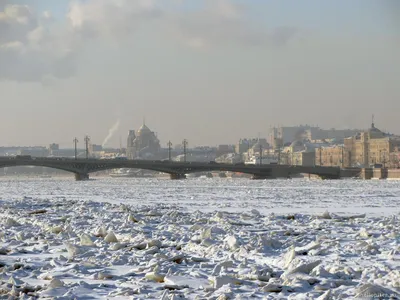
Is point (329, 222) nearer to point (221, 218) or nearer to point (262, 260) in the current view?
point (221, 218)

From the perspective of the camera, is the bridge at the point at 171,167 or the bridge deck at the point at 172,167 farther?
the bridge deck at the point at 172,167

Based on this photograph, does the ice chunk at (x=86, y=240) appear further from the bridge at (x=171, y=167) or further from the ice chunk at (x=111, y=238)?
the bridge at (x=171, y=167)

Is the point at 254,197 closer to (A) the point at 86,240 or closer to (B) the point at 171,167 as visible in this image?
(A) the point at 86,240

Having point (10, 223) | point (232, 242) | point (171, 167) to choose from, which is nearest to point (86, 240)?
point (232, 242)

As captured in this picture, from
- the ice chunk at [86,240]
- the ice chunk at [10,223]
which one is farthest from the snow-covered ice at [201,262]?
the ice chunk at [10,223]

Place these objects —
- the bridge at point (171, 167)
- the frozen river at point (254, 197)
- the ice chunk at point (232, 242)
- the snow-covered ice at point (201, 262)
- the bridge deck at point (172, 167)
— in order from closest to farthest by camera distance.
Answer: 1. the snow-covered ice at point (201, 262)
2. the ice chunk at point (232, 242)
3. the frozen river at point (254, 197)
4. the bridge at point (171, 167)
5. the bridge deck at point (172, 167)

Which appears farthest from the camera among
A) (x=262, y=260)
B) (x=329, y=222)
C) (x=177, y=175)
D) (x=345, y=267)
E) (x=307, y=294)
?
(x=177, y=175)

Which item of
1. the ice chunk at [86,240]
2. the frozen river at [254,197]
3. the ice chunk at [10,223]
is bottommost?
the frozen river at [254,197]

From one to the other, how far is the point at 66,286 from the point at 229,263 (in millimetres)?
2370

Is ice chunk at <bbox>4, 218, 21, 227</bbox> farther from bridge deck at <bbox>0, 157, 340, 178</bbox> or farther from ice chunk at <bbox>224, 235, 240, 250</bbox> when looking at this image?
bridge deck at <bbox>0, 157, 340, 178</bbox>

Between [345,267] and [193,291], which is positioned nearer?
[193,291]

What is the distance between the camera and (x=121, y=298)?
8.80m

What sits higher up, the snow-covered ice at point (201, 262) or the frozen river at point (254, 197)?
the snow-covered ice at point (201, 262)

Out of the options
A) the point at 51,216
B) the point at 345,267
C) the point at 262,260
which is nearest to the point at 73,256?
the point at 262,260
